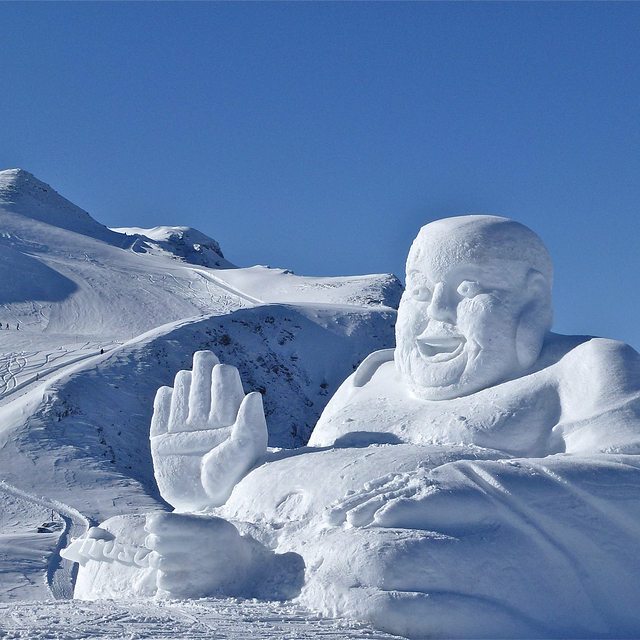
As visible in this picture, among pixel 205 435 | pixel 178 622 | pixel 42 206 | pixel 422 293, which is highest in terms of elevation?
pixel 42 206

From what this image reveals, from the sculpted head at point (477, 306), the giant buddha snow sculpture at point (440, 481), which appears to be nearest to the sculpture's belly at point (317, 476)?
the giant buddha snow sculpture at point (440, 481)

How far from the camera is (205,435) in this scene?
254 inches

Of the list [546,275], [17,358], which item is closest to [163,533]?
[546,275]

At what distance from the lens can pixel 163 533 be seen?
495cm

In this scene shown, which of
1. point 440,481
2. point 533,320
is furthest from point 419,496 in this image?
point 533,320

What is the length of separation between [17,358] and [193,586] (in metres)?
20.4

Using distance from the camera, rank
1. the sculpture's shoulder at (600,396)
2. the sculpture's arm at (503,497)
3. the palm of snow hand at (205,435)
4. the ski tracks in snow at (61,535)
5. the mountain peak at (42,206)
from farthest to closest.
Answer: the mountain peak at (42,206) < the ski tracks in snow at (61,535) < the palm of snow hand at (205,435) < the sculpture's shoulder at (600,396) < the sculpture's arm at (503,497)

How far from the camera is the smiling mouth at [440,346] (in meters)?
6.71

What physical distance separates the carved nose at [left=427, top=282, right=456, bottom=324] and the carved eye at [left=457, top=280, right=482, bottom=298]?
0.44 feet

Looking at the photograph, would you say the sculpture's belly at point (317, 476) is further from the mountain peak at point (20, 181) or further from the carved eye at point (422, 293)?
the mountain peak at point (20, 181)

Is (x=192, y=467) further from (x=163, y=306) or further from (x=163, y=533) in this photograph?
(x=163, y=306)

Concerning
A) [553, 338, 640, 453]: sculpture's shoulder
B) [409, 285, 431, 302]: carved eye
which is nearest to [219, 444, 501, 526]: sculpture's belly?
[553, 338, 640, 453]: sculpture's shoulder

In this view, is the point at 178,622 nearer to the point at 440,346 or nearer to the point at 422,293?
the point at 440,346

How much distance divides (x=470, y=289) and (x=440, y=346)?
0.51 meters
